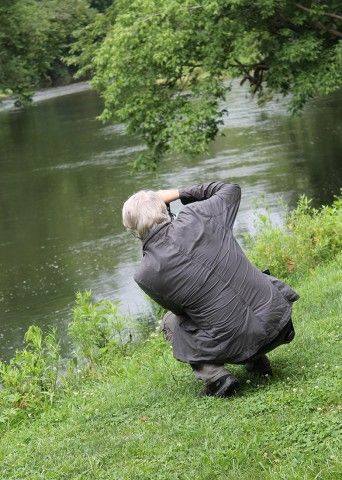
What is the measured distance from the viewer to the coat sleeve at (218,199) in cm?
506

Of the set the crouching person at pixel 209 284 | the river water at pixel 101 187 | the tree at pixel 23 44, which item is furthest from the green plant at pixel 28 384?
the tree at pixel 23 44

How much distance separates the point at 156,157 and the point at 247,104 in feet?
57.6

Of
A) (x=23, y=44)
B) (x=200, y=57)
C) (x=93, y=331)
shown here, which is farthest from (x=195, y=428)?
(x=23, y=44)

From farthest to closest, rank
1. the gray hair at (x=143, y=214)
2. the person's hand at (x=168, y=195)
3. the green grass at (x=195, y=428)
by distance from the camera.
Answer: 1. the person's hand at (x=168, y=195)
2. the gray hair at (x=143, y=214)
3. the green grass at (x=195, y=428)

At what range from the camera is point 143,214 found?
4898mm

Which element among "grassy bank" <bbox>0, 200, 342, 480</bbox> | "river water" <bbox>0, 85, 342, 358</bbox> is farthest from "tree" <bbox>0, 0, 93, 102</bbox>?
"grassy bank" <bbox>0, 200, 342, 480</bbox>

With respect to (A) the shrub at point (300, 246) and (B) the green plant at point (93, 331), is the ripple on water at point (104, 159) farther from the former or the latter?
(B) the green plant at point (93, 331)

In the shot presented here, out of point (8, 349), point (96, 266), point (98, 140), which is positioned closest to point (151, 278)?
point (8, 349)

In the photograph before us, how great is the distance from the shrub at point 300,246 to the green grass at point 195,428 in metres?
3.43

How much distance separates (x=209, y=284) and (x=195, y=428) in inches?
34.2

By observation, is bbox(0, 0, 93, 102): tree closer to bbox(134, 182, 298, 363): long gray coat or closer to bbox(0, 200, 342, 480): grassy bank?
bbox(0, 200, 342, 480): grassy bank

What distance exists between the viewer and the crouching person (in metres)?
4.90

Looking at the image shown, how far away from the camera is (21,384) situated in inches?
273

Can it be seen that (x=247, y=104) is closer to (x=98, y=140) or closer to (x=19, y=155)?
(x=98, y=140)
